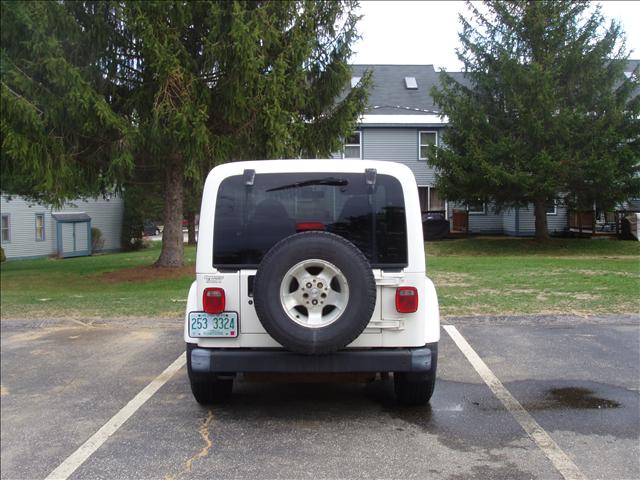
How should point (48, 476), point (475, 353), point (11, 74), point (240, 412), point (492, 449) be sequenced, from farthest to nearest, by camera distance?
point (11, 74) → point (475, 353) → point (240, 412) → point (492, 449) → point (48, 476)

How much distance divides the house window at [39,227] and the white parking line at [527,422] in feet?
100.0

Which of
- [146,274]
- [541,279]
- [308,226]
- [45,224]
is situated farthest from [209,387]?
[45,224]

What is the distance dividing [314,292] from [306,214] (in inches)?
26.8

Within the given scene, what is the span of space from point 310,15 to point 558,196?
11.9 meters

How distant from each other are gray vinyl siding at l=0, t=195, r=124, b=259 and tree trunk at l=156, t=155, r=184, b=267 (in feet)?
39.7

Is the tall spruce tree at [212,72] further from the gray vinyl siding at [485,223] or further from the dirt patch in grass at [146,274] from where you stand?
the gray vinyl siding at [485,223]

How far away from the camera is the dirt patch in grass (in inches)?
607

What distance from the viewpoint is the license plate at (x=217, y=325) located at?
4.59 meters

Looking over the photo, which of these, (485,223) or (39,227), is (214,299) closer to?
(485,223)

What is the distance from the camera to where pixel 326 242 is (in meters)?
4.22

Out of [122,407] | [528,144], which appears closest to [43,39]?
[122,407]

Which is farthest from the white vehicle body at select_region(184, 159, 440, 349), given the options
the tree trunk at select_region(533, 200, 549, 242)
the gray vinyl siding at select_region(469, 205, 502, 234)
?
the gray vinyl siding at select_region(469, 205, 502, 234)

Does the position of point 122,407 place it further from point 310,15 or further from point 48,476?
point 310,15

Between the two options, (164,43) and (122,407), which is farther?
(164,43)
